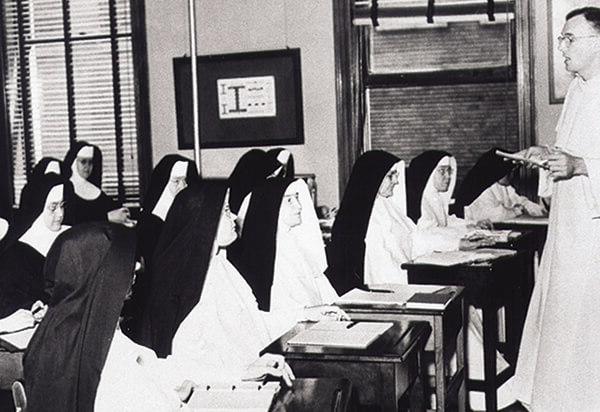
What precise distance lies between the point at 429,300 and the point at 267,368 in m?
1.18

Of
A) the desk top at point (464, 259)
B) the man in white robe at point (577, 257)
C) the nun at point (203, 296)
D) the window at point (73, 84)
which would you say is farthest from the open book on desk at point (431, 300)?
the window at point (73, 84)

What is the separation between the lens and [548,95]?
7.66 m

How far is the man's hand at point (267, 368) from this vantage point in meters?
3.08

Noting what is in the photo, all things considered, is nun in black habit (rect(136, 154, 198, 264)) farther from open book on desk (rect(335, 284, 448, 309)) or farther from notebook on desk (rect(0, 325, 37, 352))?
notebook on desk (rect(0, 325, 37, 352))

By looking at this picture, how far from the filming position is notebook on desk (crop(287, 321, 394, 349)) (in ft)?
11.0

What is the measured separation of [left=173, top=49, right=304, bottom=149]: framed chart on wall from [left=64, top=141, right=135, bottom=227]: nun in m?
0.89

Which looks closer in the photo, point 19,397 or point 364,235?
point 19,397

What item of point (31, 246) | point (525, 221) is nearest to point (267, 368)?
point (31, 246)

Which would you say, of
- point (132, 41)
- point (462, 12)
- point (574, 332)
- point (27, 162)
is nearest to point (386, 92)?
point (462, 12)

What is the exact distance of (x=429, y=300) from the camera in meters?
4.05

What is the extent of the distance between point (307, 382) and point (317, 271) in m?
1.74

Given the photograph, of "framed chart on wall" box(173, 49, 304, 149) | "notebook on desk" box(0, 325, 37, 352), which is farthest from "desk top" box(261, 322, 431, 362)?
"framed chart on wall" box(173, 49, 304, 149)

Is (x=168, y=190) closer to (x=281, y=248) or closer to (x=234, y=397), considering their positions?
(x=281, y=248)

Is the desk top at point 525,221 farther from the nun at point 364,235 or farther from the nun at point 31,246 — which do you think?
the nun at point 31,246
